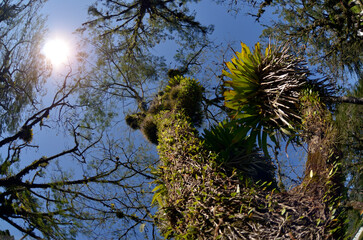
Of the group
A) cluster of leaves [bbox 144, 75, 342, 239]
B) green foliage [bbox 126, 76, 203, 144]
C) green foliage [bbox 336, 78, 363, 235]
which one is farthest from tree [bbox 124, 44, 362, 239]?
green foliage [bbox 336, 78, 363, 235]

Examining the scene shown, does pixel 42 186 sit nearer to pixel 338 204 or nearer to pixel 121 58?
pixel 338 204

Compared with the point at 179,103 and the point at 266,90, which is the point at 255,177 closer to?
the point at 266,90

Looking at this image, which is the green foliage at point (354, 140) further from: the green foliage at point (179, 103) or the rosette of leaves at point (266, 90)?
the green foliage at point (179, 103)

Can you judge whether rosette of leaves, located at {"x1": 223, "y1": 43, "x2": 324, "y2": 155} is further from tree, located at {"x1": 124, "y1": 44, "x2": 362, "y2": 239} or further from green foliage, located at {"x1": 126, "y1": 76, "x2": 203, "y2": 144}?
green foliage, located at {"x1": 126, "y1": 76, "x2": 203, "y2": 144}

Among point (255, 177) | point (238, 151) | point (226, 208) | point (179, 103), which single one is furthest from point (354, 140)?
point (226, 208)

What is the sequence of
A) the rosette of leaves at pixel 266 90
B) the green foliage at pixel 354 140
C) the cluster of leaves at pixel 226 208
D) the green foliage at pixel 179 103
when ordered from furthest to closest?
the green foliage at pixel 179 103 → the green foliage at pixel 354 140 → the rosette of leaves at pixel 266 90 → the cluster of leaves at pixel 226 208

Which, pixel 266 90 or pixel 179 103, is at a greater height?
pixel 179 103

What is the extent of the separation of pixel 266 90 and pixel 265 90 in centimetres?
2

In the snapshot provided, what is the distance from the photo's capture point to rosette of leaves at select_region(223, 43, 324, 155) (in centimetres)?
360

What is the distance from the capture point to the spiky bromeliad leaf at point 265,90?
3.61 meters

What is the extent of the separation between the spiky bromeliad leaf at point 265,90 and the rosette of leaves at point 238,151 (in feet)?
0.70

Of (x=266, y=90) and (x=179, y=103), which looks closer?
(x=266, y=90)

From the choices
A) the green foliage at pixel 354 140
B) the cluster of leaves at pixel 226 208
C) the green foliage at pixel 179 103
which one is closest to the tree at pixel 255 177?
the cluster of leaves at pixel 226 208

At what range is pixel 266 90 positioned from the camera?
12.2ft
